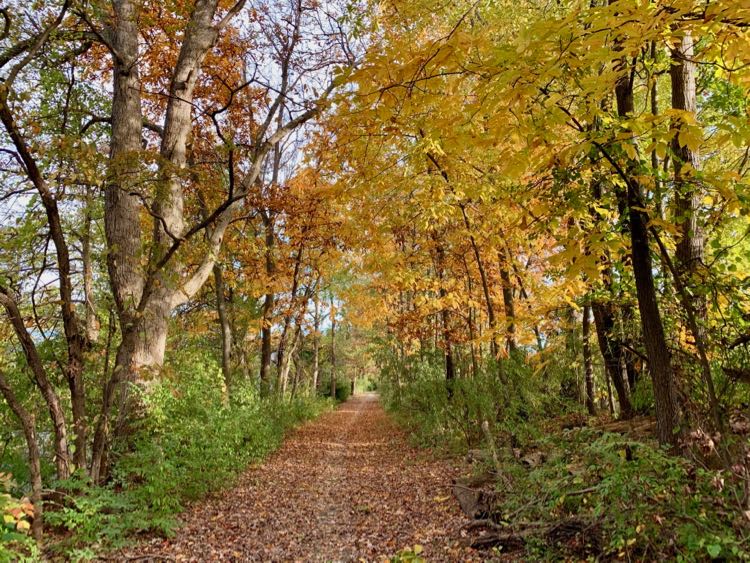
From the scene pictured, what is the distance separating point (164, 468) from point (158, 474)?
0.08 meters

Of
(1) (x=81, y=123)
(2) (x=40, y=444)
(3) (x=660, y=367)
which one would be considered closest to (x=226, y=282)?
(1) (x=81, y=123)

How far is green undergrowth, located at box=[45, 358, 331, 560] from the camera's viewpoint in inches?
161

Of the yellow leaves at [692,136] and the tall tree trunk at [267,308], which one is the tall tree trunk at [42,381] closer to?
the yellow leaves at [692,136]

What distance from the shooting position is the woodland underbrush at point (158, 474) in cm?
396

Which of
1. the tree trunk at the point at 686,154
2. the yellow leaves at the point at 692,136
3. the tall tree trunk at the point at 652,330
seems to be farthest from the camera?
the tree trunk at the point at 686,154

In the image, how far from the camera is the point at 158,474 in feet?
16.1

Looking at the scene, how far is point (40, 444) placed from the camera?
4.82m

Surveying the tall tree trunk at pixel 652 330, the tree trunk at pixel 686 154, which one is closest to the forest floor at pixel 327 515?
the tall tree trunk at pixel 652 330

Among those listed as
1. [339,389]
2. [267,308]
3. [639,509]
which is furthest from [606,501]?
[339,389]

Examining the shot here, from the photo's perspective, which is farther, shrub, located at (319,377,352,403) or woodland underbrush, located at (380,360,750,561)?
shrub, located at (319,377,352,403)

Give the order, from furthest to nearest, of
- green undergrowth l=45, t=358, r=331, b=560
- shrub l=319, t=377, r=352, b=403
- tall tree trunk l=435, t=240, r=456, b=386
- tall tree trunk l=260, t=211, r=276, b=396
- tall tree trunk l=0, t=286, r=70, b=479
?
shrub l=319, t=377, r=352, b=403 < tall tree trunk l=260, t=211, r=276, b=396 < tall tree trunk l=435, t=240, r=456, b=386 < green undergrowth l=45, t=358, r=331, b=560 < tall tree trunk l=0, t=286, r=70, b=479

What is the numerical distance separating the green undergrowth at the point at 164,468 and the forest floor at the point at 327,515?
10.4 inches

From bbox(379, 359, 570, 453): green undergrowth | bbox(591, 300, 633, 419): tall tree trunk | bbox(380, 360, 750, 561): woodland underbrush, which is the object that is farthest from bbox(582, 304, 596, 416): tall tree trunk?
bbox(380, 360, 750, 561): woodland underbrush

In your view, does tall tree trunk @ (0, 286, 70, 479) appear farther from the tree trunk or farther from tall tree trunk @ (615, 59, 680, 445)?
the tree trunk
